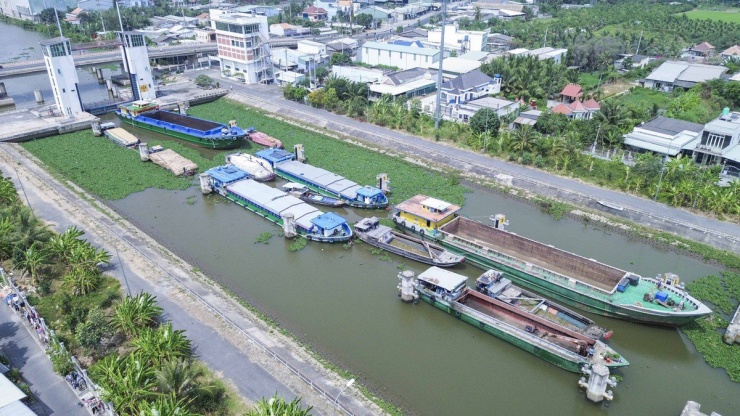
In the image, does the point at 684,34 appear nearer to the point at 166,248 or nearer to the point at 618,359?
the point at 618,359

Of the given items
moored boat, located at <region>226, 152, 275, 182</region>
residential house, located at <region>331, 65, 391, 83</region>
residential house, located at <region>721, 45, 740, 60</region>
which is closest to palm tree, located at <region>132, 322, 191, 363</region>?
moored boat, located at <region>226, 152, 275, 182</region>

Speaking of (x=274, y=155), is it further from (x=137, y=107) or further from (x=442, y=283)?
(x=442, y=283)

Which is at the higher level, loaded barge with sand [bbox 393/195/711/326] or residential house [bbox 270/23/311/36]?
residential house [bbox 270/23/311/36]

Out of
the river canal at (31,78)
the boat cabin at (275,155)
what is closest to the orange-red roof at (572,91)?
the boat cabin at (275,155)

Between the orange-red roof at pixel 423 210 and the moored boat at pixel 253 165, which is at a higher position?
the orange-red roof at pixel 423 210

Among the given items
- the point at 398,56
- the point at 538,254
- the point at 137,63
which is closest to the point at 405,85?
the point at 398,56

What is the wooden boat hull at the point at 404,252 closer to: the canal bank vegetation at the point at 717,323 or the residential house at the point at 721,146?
the canal bank vegetation at the point at 717,323

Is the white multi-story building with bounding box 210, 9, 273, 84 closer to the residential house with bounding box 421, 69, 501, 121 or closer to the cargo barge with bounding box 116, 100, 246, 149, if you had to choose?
the cargo barge with bounding box 116, 100, 246, 149
